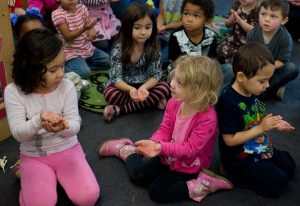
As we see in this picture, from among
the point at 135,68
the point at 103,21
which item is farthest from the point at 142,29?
the point at 103,21

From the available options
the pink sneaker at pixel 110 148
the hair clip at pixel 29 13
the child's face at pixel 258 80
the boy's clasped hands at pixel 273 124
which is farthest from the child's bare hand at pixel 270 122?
the hair clip at pixel 29 13

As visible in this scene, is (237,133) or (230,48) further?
(230,48)

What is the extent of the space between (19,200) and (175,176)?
0.59 metres

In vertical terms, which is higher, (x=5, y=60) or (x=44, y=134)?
(x=5, y=60)

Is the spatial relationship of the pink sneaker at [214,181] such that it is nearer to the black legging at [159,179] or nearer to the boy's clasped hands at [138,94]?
the black legging at [159,179]

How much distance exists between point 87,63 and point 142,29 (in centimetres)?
70

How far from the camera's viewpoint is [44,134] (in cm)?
135

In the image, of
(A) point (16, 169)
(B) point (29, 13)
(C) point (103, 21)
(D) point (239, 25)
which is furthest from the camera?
(C) point (103, 21)

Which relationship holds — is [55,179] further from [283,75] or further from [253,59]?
[283,75]

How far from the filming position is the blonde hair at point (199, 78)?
1296mm

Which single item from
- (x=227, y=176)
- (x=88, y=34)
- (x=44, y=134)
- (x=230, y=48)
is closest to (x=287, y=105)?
(x=230, y=48)

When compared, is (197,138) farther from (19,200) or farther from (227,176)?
(19,200)

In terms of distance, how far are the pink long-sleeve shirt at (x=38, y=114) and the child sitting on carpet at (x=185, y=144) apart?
0.92ft

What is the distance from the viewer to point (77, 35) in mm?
2211
